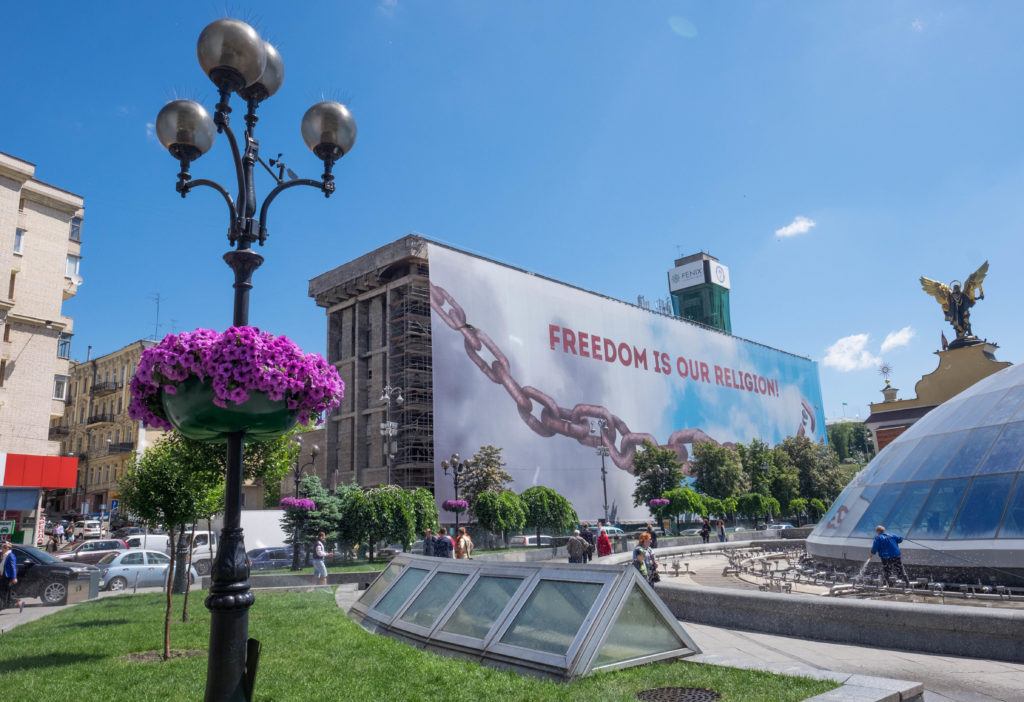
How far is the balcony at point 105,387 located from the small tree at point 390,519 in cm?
3747

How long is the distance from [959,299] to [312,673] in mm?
62340

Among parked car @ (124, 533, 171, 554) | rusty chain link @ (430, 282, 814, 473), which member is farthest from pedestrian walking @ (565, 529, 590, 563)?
rusty chain link @ (430, 282, 814, 473)

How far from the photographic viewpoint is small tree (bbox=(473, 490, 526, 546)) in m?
38.7

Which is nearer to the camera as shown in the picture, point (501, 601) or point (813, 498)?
point (501, 601)

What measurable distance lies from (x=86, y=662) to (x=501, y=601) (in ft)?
17.0

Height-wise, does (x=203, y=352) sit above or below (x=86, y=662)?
above

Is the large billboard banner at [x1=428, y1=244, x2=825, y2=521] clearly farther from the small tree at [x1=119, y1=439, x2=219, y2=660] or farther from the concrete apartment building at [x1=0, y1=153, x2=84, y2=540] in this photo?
the small tree at [x1=119, y1=439, x2=219, y2=660]

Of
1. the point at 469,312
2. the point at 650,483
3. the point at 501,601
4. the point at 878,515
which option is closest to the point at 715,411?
the point at 650,483

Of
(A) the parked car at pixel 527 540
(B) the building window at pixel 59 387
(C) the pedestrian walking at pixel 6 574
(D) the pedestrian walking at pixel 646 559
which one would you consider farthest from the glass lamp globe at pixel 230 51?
(A) the parked car at pixel 527 540

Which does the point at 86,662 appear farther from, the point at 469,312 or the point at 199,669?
the point at 469,312

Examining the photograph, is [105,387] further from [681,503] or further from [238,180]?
[238,180]

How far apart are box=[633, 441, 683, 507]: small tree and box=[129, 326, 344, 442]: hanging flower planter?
5029 cm

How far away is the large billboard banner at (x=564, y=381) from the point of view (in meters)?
48.9

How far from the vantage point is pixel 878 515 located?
551 inches
